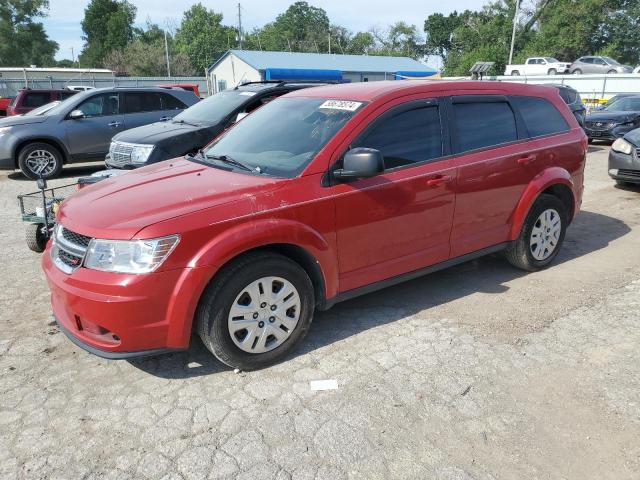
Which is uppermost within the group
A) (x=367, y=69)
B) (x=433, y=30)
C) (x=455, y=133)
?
(x=433, y=30)

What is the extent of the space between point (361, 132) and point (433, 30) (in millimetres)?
93609

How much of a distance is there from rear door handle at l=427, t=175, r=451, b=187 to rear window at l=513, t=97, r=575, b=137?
1290 millimetres

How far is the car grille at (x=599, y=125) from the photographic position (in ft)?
48.0

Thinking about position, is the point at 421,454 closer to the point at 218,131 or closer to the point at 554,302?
the point at 554,302

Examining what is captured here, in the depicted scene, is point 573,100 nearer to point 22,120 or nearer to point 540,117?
point 540,117

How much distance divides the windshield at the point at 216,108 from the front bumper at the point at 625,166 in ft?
20.2

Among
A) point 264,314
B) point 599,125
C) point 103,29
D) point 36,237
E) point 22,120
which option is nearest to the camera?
point 264,314

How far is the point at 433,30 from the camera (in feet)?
290

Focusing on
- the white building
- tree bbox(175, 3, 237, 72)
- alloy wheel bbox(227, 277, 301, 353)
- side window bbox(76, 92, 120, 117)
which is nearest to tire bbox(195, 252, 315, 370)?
alloy wheel bbox(227, 277, 301, 353)

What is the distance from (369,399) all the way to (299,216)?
1207mm

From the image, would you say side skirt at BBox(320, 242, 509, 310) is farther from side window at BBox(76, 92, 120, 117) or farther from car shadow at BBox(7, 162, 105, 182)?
car shadow at BBox(7, 162, 105, 182)

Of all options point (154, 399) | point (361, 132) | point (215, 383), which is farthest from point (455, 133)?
point (154, 399)

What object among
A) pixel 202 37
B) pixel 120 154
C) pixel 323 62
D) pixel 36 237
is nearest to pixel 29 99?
pixel 120 154

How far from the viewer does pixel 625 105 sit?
15625mm
